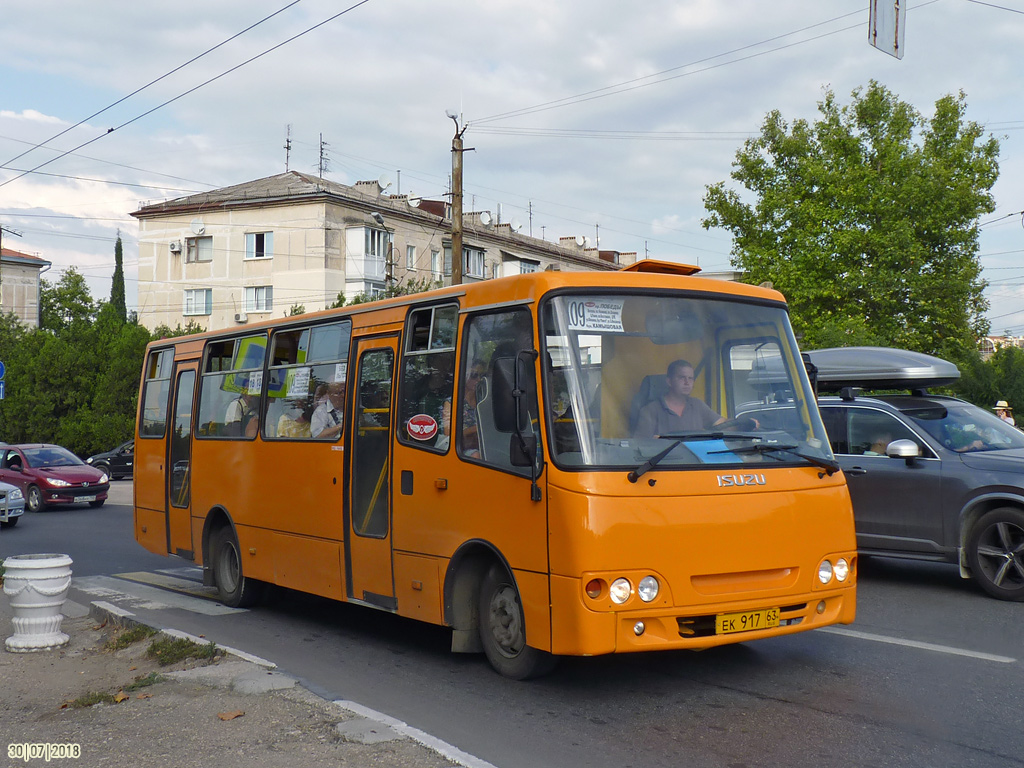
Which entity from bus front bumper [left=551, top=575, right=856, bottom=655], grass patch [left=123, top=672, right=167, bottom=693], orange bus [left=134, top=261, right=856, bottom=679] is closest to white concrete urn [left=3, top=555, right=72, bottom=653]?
grass patch [left=123, top=672, right=167, bottom=693]

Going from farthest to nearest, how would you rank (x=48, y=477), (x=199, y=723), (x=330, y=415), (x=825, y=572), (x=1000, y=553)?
1. (x=48, y=477)
2. (x=1000, y=553)
3. (x=330, y=415)
4. (x=825, y=572)
5. (x=199, y=723)

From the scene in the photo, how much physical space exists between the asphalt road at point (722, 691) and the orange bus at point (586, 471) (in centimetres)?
40

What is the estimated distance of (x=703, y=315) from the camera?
6.82m

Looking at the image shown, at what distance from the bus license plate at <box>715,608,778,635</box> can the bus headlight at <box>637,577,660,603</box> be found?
0.44 m

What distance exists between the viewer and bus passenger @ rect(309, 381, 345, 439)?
870 centimetres

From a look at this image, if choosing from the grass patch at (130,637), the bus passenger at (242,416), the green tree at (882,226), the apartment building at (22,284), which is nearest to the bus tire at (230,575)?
the bus passenger at (242,416)

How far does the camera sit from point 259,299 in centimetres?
5728

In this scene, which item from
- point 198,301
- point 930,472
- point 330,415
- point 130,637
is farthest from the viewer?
point 198,301

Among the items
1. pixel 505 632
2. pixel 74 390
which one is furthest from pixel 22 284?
pixel 505 632

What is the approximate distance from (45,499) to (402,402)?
67.4 ft

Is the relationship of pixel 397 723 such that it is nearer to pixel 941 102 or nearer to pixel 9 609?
pixel 9 609

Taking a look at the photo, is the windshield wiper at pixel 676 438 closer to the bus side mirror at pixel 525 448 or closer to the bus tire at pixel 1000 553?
the bus side mirror at pixel 525 448

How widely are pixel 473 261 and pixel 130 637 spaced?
5596 cm

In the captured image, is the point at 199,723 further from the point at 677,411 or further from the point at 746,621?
the point at 677,411
